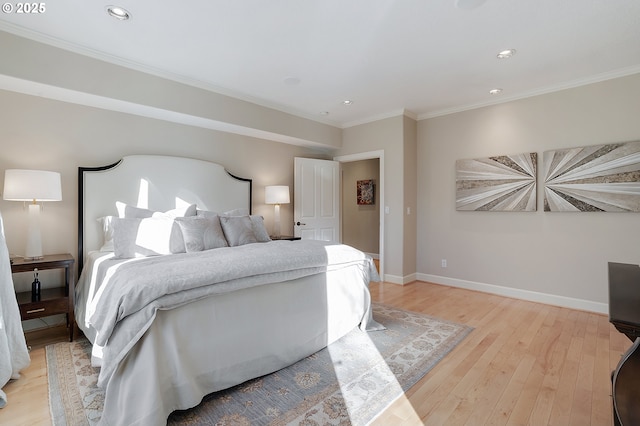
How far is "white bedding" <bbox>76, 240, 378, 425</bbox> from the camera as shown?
1.57 m

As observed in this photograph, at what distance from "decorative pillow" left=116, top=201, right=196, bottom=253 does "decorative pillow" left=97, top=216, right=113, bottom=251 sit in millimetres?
136

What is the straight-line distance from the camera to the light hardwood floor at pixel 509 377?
174 cm

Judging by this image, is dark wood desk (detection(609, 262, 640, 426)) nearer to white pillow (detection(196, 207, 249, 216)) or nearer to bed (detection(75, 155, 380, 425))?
bed (detection(75, 155, 380, 425))

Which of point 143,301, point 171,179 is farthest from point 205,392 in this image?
point 171,179

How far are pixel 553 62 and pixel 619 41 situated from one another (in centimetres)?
48

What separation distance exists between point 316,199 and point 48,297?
353 cm

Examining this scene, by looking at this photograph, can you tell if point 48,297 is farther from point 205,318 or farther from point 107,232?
point 205,318

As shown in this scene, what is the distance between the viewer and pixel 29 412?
1756 millimetres

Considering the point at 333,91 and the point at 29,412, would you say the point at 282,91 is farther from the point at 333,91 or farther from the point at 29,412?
the point at 29,412

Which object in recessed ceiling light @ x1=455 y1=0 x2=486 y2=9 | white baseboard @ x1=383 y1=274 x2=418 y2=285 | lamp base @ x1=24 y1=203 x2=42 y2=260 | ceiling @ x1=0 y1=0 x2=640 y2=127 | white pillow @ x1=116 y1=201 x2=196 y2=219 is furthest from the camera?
white baseboard @ x1=383 y1=274 x2=418 y2=285

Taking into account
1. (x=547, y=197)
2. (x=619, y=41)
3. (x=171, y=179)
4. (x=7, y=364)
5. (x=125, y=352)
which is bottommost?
(x=7, y=364)

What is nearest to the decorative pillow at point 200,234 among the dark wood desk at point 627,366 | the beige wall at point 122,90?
the beige wall at point 122,90

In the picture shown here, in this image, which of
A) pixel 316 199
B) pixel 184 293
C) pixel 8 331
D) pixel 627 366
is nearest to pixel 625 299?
pixel 627 366

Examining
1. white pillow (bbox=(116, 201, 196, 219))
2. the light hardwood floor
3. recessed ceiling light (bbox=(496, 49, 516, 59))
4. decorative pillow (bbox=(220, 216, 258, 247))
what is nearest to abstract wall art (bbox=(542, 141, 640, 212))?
the light hardwood floor
